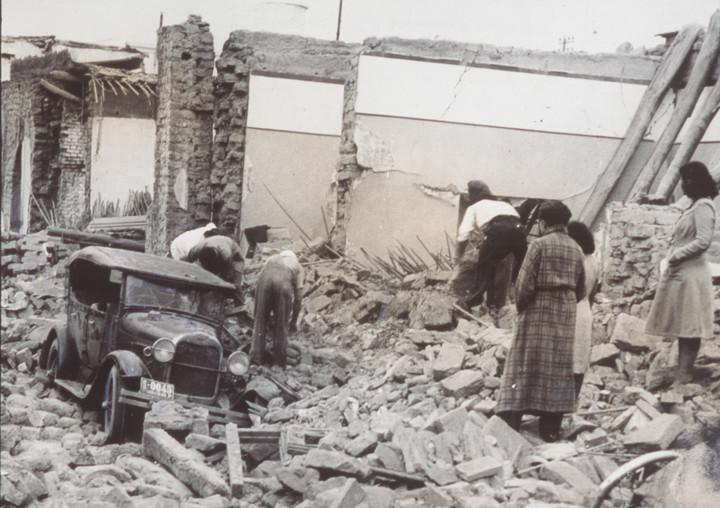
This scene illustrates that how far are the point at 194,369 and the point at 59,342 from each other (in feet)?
3.82

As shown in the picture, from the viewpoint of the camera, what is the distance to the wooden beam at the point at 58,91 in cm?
615

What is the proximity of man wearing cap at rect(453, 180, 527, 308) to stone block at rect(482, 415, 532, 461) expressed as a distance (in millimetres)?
1266

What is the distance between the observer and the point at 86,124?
6617mm

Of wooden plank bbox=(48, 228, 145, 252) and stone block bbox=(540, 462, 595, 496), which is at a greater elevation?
wooden plank bbox=(48, 228, 145, 252)

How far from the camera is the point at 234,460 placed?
195 inches

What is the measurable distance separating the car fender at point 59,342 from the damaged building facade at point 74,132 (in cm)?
89

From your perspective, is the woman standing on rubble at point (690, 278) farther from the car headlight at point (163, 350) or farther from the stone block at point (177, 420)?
the car headlight at point (163, 350)

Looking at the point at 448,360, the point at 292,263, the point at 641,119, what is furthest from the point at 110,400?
the point at 641,119

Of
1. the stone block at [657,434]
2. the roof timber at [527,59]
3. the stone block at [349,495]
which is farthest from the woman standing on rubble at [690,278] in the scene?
the stone block at [349,495]

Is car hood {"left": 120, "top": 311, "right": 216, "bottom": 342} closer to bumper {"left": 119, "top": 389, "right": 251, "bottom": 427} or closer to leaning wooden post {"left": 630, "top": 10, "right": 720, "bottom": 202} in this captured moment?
bumper {"left": 119, "top": 389, "right": 251, "bottom": 427}

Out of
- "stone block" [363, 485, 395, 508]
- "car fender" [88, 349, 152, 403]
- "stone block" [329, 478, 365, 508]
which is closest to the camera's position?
"stone block" [329, 478, 365, 508]

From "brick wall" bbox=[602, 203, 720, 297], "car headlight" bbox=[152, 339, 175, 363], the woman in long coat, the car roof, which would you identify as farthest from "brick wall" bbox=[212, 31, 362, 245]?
"brick wall" bbox=[602, 203, 720, 297]

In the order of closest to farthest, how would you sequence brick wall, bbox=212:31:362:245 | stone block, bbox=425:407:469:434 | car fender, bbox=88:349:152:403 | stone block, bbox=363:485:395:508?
stone block, bbox=363:485:395:508 < stone block, bbox=425:407:469:434 < brick wall, bbox=212:31:362:245 < car fender, bbox=88:349:152:403

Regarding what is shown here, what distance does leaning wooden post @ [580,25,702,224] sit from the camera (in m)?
6.17
